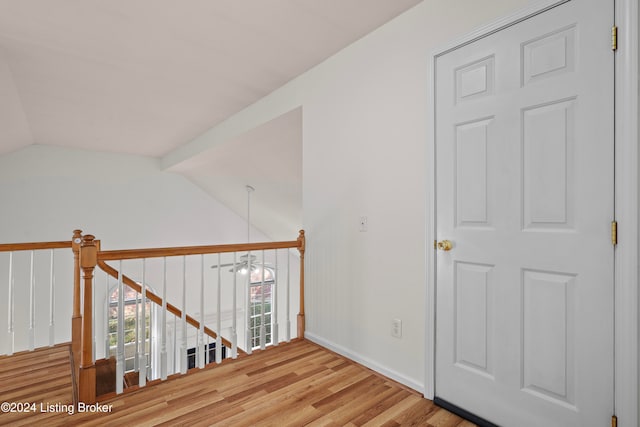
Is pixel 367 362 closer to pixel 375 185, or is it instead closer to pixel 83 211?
pixel 375 185

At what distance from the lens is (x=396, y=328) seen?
2.12m

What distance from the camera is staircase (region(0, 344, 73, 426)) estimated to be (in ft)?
5.97

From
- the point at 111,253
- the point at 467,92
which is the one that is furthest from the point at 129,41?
the point at 467,92

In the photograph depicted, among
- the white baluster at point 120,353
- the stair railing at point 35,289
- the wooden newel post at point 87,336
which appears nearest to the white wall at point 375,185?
the white baluster at point 120,353

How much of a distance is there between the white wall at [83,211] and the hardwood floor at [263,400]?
352 cm

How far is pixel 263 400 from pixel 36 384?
5.20 ft

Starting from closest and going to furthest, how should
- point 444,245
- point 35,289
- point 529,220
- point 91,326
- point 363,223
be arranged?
Answer: point 529,220, point 444,245, point 91,326, point 363,223, point 35,289

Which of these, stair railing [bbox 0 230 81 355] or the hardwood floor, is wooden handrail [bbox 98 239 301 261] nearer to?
the hardwood floor

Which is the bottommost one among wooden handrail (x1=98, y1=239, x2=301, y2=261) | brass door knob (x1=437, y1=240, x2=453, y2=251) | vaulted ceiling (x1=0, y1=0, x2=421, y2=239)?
wooden handrail (x1=98, y1=239, x2=301, y2=261)

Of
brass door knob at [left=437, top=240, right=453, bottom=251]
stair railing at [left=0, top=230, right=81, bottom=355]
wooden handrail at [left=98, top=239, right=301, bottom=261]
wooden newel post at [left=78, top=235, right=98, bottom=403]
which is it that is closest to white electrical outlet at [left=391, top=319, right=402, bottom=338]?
brass door knob at [left=437, top=240, right=453, bottom=251]

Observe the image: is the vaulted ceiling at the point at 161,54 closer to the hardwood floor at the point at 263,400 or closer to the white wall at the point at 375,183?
the white wall at the point at 375,183

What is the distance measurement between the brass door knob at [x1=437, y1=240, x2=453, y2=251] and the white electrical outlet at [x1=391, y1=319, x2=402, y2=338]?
0.56 meters

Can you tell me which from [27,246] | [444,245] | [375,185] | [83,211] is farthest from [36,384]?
[83,211]

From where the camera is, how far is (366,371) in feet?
7.38
